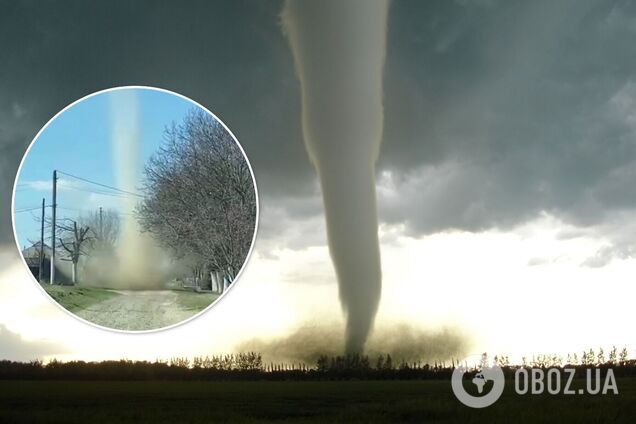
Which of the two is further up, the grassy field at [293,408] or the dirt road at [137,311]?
the dirt road at [137,311]

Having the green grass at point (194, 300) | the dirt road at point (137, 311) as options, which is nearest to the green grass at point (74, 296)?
the dirt road at point (137, 311)

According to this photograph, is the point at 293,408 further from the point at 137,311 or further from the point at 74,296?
the point at 74,296

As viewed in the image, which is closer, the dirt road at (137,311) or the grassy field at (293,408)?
the grassy field at (293,408)

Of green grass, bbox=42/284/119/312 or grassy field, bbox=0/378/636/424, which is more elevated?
green grass, bbox=42/284/119/312

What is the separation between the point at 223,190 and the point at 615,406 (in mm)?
15303

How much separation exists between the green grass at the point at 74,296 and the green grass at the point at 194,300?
255cm

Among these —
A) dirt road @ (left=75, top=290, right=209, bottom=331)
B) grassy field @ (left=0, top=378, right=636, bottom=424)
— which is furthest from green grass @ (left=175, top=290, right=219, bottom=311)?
grassy field @ (left=0, top=378, right=636, bottom=424)

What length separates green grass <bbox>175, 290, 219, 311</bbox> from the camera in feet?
88.9

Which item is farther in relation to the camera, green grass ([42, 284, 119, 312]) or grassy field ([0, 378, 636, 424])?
green grass ([42, 284, 119, 312])

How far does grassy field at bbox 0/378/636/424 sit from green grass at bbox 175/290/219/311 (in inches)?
132

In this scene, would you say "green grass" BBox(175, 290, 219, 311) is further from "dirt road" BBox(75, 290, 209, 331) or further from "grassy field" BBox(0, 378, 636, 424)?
"grassy field" BBox(0, 378, 636, 424)

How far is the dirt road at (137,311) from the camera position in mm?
26891

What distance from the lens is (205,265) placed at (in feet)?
92.1

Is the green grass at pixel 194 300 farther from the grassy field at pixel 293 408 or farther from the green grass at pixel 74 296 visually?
the grassy field at pixel 293 408
